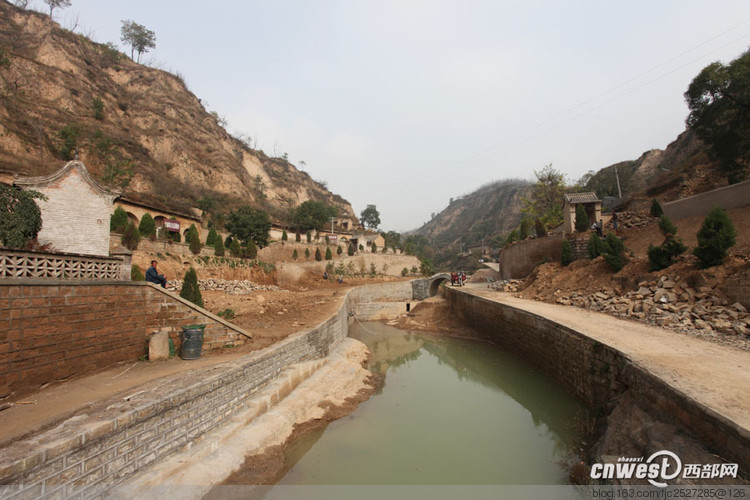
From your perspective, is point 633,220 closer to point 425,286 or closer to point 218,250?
point 425,286

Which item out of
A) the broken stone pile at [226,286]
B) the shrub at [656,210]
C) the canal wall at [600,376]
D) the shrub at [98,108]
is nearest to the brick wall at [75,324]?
the canal wall at [600,376]

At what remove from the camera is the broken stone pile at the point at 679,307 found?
7.30m

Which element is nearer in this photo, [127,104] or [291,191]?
[127,104]

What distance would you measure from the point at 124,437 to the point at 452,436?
6.30 m

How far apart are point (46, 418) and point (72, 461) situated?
0.92 metres

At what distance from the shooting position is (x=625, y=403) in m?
5.64

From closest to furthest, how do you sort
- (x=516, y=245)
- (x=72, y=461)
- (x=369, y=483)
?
(x=72, y=461), (x=369, y=483), (x=516, y=245)

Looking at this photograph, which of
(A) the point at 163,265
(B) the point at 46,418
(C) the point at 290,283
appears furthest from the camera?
(C) the point at 290,283

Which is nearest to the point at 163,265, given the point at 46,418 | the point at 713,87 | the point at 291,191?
the point at 46,418

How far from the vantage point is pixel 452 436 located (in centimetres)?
727

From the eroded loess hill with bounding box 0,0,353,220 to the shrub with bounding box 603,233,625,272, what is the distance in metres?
31.3

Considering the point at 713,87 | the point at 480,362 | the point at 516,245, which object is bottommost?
the point at 480,362

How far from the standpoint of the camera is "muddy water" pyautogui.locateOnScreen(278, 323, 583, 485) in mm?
5836

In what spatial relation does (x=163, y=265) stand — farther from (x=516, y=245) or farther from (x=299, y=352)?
(x=516, y=245)
